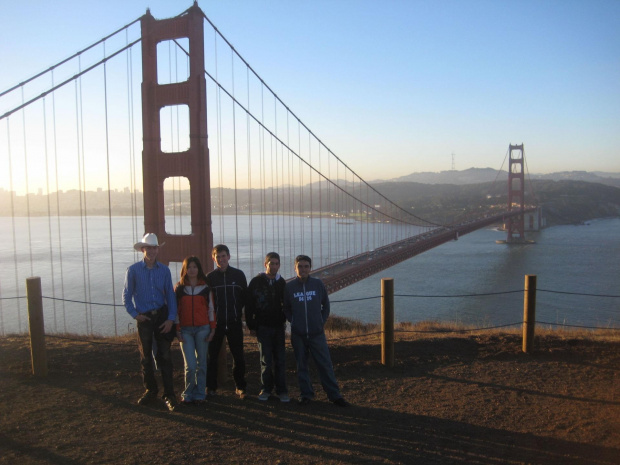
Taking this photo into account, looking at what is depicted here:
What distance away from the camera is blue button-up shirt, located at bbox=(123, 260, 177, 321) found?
3994mm

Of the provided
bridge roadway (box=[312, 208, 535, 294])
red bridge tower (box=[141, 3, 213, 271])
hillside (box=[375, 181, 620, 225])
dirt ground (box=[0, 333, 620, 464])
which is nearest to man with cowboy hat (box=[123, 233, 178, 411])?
dirt ground (box=[0, 333, 620, 464])

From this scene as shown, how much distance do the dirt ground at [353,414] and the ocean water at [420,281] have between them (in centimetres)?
340

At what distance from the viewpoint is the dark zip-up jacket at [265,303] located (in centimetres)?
420

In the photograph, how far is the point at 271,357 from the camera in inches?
168

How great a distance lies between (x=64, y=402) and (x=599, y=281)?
104 feet

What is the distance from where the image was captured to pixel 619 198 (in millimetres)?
95938

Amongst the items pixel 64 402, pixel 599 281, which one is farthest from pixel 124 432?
pixel 599 281

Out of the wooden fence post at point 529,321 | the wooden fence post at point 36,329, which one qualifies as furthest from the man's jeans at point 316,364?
the wooden fence post at point 529,321

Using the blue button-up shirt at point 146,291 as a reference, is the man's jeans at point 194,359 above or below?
below

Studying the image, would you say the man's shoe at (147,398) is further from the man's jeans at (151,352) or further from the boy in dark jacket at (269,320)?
the boy in dark jacket at (269,320)

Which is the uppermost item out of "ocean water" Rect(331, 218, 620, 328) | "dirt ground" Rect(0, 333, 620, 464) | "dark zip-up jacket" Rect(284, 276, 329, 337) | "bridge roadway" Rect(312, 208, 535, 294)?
"dark zip-up jacket" Rect(284, 276, 329, 337)

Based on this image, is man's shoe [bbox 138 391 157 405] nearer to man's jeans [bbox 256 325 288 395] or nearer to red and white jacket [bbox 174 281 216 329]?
red and white jacket [bbox 174 281 216 329]

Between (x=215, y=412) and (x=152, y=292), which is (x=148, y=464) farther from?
(x=152, y=292)

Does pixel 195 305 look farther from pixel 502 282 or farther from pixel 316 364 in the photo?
pixel 502 282
